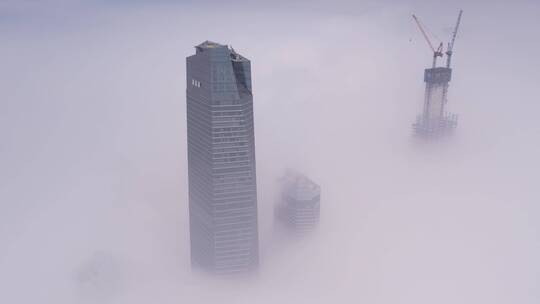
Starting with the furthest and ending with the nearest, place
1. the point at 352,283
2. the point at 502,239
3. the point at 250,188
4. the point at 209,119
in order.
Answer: the point at 502,239 < the point at 352,283 < the point at 250,188 < the point at 209,119

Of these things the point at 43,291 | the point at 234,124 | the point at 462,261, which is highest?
the point at 234,124

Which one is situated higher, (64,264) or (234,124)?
(234,124)

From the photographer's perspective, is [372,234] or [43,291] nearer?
[43,291]

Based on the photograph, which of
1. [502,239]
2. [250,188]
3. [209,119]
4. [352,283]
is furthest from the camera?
[502,239]

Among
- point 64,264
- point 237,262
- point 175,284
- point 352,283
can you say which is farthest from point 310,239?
point 64,264

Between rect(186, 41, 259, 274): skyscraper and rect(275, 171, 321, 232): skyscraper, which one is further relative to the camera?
rect(275, 171, 321, 232): skyscraper

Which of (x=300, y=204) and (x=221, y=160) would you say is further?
(x=300, y=204)

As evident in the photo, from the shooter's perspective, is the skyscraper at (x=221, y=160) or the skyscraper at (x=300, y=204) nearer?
the skyscraper at (x=221, y=160)

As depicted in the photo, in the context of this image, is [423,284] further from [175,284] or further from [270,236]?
[175,284]
